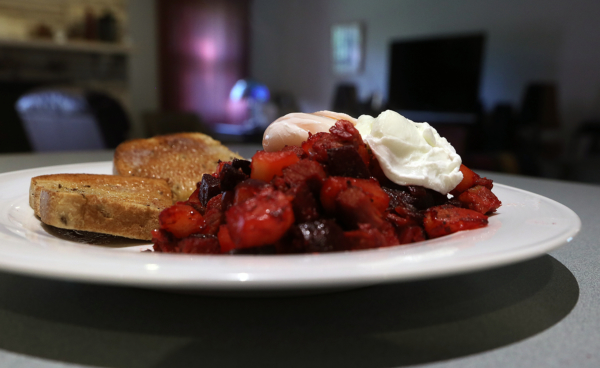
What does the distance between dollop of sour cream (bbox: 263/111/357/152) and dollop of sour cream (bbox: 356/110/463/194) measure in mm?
184

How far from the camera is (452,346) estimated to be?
82 cm

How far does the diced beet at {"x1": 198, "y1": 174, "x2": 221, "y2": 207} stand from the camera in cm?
128

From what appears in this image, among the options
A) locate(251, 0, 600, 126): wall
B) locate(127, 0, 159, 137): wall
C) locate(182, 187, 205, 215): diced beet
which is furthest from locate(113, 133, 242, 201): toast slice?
locate(127, 0, 159, 137): wall

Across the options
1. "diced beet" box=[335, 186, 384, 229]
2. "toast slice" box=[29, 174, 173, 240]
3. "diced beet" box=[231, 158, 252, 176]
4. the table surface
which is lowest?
the table surface

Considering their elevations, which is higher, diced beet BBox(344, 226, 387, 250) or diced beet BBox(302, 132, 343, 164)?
diced beet BBox(302, 132, 343, 164)

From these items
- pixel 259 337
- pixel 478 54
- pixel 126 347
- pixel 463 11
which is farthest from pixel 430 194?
pixel 463 11

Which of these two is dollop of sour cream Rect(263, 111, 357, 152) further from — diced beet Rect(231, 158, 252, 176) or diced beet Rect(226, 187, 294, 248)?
diced beet Rect(226, 187, 294, 248)

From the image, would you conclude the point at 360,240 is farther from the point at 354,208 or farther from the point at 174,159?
the point at 174,159

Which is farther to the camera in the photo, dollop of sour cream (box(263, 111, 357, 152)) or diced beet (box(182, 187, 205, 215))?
dollop of sour cream (box(263, 111, 357, 152))

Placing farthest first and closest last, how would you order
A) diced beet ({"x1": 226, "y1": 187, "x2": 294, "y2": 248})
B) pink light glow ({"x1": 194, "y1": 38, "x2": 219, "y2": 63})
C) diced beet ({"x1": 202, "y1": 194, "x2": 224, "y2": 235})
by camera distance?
pink light glow ({"x1": 194, "y1": 38, "x2": 219, "y2": 63}), diced beet ({"x1": 202, "y1": 194, "x2": 224, "y2": 235}), diced beet ({"x1": 226, "y1": 187, "x2": 294, "y2": 248})

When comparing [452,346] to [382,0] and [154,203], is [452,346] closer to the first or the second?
[154,203]

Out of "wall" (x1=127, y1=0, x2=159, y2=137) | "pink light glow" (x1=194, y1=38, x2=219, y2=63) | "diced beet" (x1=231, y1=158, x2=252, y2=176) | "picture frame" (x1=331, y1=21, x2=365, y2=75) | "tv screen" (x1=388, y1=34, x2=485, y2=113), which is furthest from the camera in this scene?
"pink light glow" (x1=194, y1=38, x2=219, y2=63)

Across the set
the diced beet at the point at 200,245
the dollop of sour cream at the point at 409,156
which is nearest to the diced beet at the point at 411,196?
the dollop of sour cream at the point at 409,156

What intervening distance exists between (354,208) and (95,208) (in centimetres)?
83
